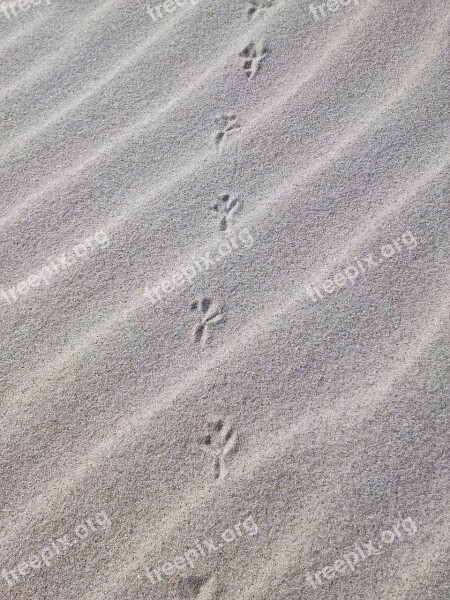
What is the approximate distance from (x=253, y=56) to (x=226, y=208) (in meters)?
0.48

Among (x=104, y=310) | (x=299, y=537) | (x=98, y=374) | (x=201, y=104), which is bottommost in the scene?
(x=299, y=537)

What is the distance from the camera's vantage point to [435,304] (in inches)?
59.2

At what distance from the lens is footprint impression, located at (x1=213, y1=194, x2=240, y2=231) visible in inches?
63.0

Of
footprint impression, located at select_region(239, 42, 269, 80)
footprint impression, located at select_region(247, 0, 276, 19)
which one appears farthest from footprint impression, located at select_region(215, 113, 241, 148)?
footprint impression, located at select_region(247, 0, 276, 19)

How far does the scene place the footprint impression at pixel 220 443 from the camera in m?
1.43

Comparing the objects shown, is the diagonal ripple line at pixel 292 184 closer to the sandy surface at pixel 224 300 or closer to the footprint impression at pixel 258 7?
the sandy surface at pixel 224 300

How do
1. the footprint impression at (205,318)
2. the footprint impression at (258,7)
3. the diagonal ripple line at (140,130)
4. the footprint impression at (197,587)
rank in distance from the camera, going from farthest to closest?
1. the footprint impression at (258,7)
2. the diagonal ripple line at (140,130)
3. the footprint impression at (205,318)
4. the footprint impression at (197,587)

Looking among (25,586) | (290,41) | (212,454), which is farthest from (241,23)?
(25,586)

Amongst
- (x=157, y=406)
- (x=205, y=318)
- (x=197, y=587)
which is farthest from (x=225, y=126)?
(x=197, y=587)

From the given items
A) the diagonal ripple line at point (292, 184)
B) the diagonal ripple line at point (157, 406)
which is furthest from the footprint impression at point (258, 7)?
the diagonal ripple line at point (157, 406)

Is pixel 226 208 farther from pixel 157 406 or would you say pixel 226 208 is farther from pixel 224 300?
pixel 157 406

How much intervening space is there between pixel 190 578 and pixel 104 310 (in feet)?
2.19

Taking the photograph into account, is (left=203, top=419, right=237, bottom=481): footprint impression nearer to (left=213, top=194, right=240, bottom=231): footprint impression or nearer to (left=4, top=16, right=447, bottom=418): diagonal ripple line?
(left=4, top=16, right=447, bottom=418): diagonal ripple line

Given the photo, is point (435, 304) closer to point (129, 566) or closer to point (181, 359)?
point (181, 359)
